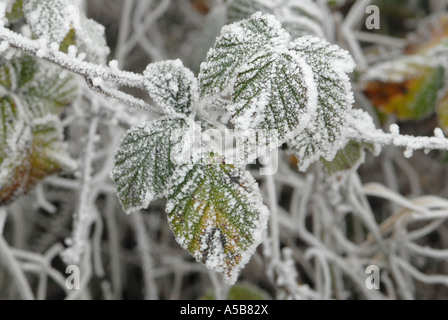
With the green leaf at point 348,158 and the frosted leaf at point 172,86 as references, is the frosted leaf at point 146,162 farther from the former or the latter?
the green leaf at point 348,158

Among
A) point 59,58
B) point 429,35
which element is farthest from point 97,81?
point 429,35

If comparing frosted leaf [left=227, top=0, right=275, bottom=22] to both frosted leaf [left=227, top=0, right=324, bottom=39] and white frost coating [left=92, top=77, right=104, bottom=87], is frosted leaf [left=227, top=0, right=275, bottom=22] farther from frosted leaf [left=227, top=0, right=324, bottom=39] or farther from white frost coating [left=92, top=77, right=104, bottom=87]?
white frost coating [left=92, top=77, right=104, bottom=87]

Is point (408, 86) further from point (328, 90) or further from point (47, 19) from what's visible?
point (47, 19)

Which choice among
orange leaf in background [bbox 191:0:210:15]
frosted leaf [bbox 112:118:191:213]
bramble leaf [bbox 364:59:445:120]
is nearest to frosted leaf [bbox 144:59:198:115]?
frosted leaf [bbox 112:118:191:213]

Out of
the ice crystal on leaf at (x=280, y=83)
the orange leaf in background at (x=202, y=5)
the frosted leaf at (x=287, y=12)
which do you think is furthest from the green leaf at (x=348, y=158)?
the orange leaf in background at (x=202, y=5)
